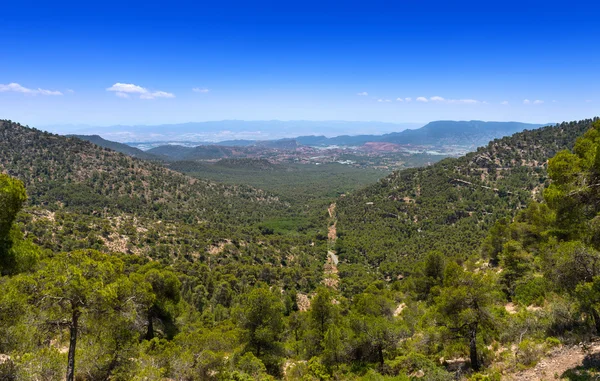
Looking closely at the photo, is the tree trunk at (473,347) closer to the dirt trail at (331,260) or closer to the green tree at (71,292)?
the green tree at (71,292)

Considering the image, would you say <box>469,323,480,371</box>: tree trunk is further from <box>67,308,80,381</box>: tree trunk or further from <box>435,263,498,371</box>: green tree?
<box>67,308,80,381</box>: tree trunk

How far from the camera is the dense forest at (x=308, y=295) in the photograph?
1073cm

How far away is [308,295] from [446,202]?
216ft

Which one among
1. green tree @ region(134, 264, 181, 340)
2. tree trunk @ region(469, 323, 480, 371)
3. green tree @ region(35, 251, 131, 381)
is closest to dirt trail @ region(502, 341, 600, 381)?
tree trunk @ region(469, 323, 480, 371)

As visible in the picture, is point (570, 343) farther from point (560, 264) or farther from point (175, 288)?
point (175, 288)

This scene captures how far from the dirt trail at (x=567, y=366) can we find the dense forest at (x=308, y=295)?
112mm

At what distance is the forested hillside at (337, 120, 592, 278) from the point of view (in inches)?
3056

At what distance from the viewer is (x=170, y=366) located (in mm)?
15188

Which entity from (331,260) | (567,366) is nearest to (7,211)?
(567,366)

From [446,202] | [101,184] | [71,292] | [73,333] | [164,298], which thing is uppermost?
[71,292]

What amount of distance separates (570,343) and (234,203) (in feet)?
418

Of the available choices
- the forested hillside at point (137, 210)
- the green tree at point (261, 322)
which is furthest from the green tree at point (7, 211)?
the forested hillside at point (137, 210)

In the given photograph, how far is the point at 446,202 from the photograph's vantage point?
96125 millimetres

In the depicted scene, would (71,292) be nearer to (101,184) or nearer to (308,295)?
(308,295)
